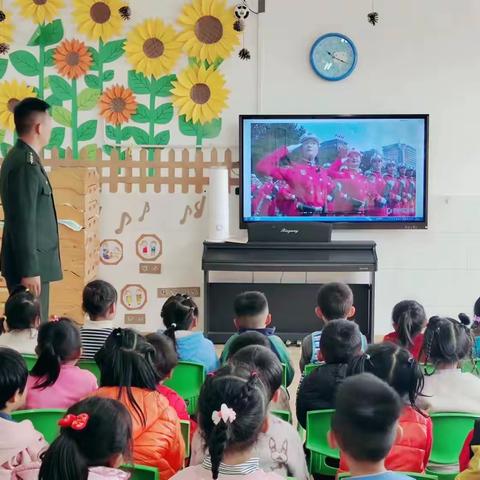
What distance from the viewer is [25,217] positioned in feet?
12.7

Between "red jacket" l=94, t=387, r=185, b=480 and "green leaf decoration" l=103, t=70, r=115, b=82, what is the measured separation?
4.19 metres

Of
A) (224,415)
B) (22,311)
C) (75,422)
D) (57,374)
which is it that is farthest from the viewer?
(22,311)

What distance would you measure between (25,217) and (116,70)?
110 inches

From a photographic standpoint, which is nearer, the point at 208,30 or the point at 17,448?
the point at 17,448

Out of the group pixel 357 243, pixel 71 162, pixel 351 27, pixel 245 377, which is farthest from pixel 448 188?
pixel 245 377

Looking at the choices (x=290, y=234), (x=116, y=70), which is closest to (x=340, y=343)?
(x=290, y=234)

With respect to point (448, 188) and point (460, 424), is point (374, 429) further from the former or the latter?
point (448, 188)

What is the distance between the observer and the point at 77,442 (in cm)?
189

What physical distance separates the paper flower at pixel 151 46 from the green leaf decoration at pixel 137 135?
1.45 feet

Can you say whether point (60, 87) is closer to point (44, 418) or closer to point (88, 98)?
point (88, 98)

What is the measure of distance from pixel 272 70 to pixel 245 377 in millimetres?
4531

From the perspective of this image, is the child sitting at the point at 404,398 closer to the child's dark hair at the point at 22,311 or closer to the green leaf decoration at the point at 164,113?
the child's dark hair at the point at 22,311

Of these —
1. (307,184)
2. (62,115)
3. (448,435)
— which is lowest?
(448,435)

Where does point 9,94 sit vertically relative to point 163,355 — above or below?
above
